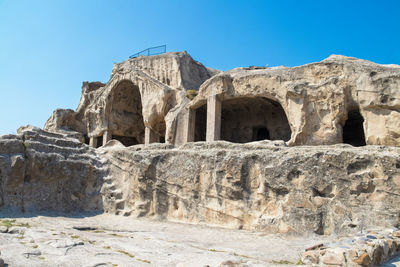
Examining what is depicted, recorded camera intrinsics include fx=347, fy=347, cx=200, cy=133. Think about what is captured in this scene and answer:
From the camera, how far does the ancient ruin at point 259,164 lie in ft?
21.4

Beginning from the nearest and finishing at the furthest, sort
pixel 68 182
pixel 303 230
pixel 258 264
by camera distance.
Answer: pixel 258 264, pixel 303 230, pixel 68 182

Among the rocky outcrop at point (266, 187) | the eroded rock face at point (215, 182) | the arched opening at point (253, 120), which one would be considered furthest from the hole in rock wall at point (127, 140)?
the rocky outcrop at point (266, 187)

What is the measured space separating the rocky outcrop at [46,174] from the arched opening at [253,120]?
7654 millimetres

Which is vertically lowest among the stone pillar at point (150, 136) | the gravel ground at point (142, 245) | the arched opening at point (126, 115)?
the gravel ground at point (142, 245)

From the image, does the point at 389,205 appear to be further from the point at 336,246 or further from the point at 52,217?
the point at 52,217

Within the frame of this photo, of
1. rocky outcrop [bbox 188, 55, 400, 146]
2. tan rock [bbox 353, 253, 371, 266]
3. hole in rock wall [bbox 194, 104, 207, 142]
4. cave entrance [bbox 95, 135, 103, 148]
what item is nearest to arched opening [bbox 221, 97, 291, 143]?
hole in rock wall [bbox 194, 104, 207, 142]

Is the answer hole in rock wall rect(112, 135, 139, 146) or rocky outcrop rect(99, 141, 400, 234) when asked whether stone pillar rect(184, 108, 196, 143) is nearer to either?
rocky outcrop rect(99, 141, 400, 234)

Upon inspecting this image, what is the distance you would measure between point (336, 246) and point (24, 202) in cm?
806

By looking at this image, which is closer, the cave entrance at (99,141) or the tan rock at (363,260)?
the tan rock at (363,260)

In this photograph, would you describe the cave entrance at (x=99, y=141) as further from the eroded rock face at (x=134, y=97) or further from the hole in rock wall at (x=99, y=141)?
the eroded rock face at (x=134, y=97)

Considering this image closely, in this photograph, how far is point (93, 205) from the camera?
10.4m

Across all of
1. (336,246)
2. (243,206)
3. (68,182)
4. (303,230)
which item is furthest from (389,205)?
(68,182)

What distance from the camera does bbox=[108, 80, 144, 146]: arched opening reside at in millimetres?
21875

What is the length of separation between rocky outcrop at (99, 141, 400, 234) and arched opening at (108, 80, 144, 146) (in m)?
12.4
